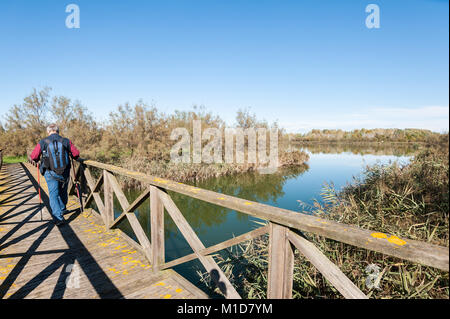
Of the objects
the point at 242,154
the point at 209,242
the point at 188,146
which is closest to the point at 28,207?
the point at 209,242

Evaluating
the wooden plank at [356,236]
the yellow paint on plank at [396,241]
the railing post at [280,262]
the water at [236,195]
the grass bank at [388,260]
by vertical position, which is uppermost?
the yellow paint on plank at [396,241]

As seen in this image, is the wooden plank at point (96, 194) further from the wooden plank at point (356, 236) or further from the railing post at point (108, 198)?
the wooden plank at point (356, 236)

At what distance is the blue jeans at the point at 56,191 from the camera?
4289mm

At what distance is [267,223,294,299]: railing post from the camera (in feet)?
5.24

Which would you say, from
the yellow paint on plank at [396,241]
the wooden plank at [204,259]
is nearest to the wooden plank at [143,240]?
the wooden plank at [204,259]

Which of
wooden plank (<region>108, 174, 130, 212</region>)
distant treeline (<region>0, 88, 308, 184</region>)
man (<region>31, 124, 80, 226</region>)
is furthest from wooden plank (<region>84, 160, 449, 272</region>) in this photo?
distant treeline (<region>0, 88, 308, 184</region>)

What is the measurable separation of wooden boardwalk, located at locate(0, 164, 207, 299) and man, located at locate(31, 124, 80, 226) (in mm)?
518

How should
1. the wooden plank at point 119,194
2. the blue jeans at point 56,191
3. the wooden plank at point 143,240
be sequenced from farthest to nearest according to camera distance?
the blue jeans at point 56,191 < the wooden plank at point 119,194 < the wooden plank at point 143,240

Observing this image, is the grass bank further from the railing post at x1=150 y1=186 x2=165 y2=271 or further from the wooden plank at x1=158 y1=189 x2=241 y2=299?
the wooden plank at x1=158 y1=189 x2=241 y2=299

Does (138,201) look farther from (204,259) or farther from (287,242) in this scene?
(287,242)

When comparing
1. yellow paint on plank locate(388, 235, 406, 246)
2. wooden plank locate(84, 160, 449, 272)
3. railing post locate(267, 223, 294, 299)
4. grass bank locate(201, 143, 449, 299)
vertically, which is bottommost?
grass bank locate(201, 143, 449, 299)

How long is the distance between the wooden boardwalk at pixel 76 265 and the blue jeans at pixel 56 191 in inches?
13.1

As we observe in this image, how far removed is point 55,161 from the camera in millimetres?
4203
